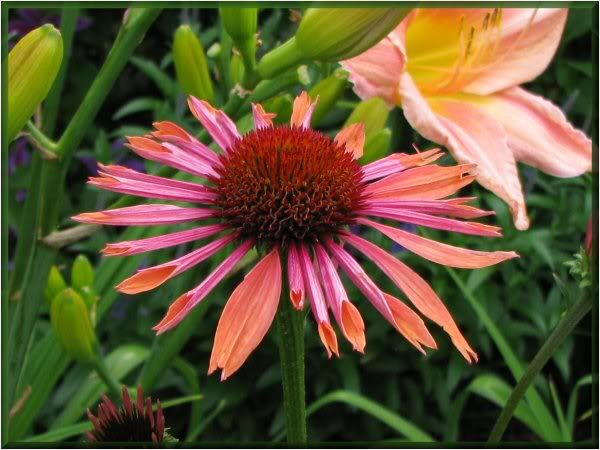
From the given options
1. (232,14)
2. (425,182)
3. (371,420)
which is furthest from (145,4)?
(371,420)

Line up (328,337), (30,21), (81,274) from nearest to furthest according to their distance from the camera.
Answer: (328,337) → (81,274) → (30,21)

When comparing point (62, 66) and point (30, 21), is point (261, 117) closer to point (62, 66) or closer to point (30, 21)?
point (62, 66)

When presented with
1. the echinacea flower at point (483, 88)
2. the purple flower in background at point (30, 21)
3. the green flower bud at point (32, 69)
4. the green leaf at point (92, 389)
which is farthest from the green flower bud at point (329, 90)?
→ the purple flower in background at point (30, 21)

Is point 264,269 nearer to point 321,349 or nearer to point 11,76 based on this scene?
point 11,76

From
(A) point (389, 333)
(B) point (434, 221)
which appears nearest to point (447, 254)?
(B) point (434, 221)

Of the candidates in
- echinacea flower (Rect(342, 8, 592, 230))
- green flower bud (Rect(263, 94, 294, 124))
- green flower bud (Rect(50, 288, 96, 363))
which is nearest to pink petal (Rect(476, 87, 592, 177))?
echinacea flower (Rect(342, 8, 592, 230))

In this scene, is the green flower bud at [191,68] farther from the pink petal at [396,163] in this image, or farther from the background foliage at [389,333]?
the background foliage at [389,333]
